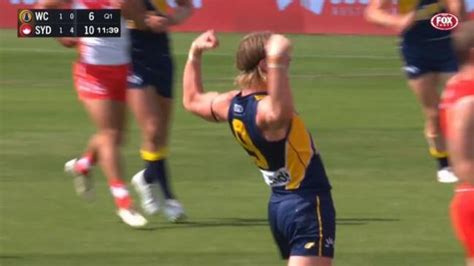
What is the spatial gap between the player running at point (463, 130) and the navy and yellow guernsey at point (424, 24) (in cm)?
523

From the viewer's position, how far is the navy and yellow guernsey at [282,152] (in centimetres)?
705

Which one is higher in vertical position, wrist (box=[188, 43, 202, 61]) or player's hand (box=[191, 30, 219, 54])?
player's hand (box=[191, 30, 219, 54])

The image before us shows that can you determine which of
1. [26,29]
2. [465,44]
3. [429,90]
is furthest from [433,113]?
[465,44]

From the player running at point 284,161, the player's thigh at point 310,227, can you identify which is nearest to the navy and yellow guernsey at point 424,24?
the player running at point 284,161

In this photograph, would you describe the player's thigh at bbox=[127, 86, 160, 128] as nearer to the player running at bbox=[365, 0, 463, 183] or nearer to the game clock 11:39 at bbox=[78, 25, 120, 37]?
the game clock 11:39 at bbox=[78, 25, 120, 37]

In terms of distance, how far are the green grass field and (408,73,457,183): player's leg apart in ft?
0.63

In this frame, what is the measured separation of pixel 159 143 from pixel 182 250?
1385 mm

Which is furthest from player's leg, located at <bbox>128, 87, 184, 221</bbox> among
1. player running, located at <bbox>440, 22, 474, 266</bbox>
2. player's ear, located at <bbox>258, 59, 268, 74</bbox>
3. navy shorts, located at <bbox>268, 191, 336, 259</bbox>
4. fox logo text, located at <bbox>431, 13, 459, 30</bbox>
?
player running, located at <bbox>440, 22, 474, 266</bbox>

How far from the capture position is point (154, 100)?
10.4m

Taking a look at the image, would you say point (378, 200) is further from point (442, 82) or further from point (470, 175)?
point (470, 175)

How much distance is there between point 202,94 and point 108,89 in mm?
2422

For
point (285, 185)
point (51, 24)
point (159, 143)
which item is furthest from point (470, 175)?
point (51, 24)

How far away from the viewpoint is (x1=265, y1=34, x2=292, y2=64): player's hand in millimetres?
6801

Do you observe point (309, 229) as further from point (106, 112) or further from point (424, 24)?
point (424, 24)
